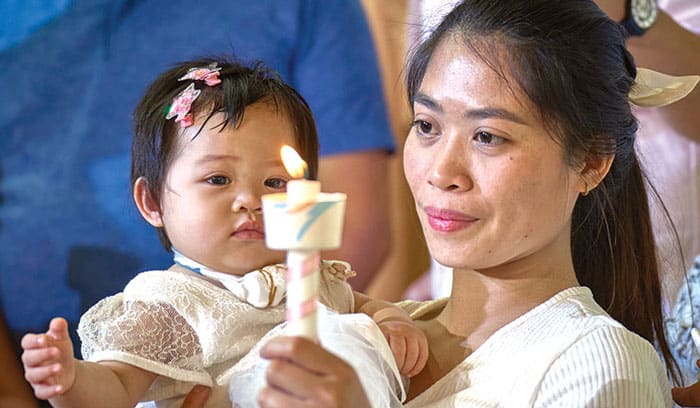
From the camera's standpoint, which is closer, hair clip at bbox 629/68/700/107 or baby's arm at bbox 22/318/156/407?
baby's arm at bbox 22/318/156/407

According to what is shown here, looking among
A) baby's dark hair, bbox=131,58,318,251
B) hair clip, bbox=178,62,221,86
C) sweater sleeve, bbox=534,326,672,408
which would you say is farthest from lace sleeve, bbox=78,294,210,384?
sweater sleeve, bbox=534,326,672,408

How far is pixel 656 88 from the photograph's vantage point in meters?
1.64

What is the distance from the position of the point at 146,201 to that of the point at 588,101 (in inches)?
29.6

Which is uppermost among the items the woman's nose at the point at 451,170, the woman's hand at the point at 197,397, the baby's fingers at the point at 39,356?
the woman's nose at the point at 451,170

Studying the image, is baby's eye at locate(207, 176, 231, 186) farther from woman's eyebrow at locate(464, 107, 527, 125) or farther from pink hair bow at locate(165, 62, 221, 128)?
woman's eyebrow at locate(464, 107, 527, 125)

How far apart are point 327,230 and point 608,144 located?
822mm

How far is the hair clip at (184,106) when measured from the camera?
1.57m

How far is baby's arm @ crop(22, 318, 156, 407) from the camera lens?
1175 mm

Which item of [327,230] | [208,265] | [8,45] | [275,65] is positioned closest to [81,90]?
[8,45]

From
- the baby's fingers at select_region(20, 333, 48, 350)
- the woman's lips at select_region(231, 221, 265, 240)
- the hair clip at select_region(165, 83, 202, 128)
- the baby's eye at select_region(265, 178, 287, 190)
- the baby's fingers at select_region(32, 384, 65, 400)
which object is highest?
the hair clip at select_region(165, 83, 202, 128)

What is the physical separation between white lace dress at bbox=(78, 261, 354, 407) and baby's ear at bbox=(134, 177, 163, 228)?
0.17 metres

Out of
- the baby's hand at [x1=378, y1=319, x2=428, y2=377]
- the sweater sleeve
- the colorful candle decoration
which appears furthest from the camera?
the baby's hand at [x1=378, y1=319, x2=428, y2=377]

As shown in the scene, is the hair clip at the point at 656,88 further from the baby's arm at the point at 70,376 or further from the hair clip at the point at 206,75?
the baby's arm at the point at 70,376

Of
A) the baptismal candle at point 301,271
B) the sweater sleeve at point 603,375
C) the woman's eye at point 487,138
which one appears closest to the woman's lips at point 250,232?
the woman's eye at point 487,138
